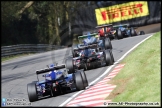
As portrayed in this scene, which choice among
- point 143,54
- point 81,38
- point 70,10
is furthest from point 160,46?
point 70,10

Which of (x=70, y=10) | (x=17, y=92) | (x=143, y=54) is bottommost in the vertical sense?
(x=17, y=92)

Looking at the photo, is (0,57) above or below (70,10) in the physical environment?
below

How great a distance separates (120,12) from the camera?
45.8 m

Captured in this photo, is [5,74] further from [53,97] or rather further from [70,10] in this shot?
[70,10]

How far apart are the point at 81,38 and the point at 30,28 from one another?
101ft

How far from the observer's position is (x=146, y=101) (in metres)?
10.4

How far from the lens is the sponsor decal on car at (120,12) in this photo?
4522 centimetres

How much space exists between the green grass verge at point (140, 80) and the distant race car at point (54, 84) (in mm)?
1117

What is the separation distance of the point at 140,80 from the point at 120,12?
1309 inches

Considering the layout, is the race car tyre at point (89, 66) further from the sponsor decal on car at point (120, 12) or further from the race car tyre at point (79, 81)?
the sponsor decal on car at point (120, 12)

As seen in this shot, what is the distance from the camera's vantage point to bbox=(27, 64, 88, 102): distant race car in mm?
13945

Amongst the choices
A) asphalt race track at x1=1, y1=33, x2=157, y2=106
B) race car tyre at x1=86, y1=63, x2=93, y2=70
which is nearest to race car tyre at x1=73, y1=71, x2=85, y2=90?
asphalt race track at x1=1, y1=33, x2=157, y2=106

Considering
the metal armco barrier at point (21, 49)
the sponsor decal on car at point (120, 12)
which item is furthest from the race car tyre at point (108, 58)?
the sponsor decal on car at point (120, 12)

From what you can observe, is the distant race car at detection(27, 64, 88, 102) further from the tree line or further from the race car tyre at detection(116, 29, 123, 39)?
the tree line
